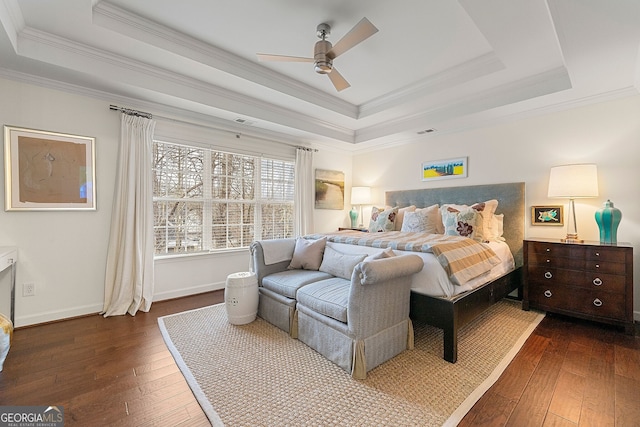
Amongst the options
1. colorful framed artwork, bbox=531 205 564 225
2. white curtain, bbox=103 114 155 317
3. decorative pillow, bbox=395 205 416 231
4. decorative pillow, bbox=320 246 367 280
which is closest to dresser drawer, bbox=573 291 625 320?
colorful framed artwork, bbox=531 205 564 225

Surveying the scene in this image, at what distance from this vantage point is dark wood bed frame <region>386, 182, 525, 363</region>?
6.59 feet

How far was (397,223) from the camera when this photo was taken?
4.09 meters

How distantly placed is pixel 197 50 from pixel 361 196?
11.0 feet

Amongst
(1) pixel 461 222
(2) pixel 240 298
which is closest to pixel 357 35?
(1) pixel 461 222

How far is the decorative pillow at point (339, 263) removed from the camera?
97.5 inches

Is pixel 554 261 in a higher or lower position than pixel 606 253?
lower

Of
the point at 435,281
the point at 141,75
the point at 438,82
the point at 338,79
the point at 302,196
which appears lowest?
the point at 435,281

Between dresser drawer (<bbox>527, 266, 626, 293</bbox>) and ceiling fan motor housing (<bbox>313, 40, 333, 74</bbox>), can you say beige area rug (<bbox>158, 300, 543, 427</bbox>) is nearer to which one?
dresser drawer (<bbox>527, 266, 626, 293</bbox>)

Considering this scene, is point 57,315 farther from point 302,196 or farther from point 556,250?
point 556,250

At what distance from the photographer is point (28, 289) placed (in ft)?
8.55

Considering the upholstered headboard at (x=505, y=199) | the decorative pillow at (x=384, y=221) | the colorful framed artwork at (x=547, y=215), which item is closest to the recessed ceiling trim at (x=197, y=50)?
the decorative pillow at (x=384, y=221)

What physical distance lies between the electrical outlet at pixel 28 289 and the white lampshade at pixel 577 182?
5.36 m

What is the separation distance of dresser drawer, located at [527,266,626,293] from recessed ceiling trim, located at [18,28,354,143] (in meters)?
3.49

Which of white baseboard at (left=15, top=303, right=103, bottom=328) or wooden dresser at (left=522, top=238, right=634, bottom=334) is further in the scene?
white baseboard at (left=15, top=303, right=103, bottom=328)
